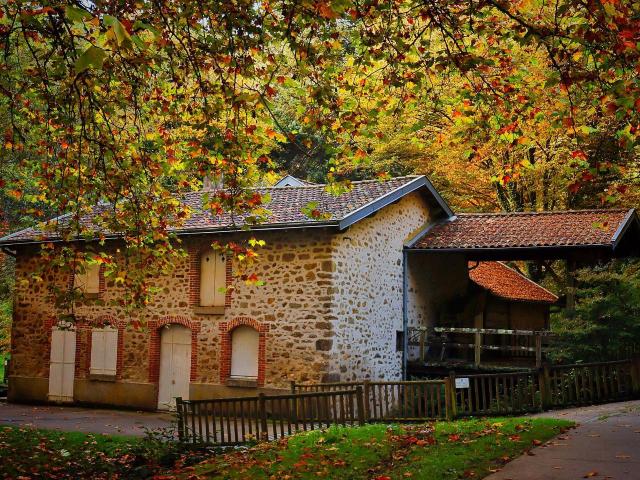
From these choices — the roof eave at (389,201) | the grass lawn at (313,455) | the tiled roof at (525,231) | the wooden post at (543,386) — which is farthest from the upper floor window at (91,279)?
the wooden post at (543,386)

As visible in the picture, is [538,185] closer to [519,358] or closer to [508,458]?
[519,358]

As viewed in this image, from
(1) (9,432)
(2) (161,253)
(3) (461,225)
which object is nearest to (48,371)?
(1) (9,432)

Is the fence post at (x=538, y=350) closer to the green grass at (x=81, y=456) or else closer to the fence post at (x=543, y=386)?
the fence post at (x=543, y=386)

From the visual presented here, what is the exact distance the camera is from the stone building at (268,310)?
16141mm

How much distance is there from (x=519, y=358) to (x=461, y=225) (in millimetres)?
4034

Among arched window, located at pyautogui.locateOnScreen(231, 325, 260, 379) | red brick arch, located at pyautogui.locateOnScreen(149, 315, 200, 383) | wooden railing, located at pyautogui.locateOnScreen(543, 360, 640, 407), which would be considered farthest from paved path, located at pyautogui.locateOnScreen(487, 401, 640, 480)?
red brick arch, located at pyautogui.locateOnScreen(149, 315, 200, 383)

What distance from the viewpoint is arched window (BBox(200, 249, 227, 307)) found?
57.3 ft

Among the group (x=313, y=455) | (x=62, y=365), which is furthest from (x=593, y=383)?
(x=62, y=365)

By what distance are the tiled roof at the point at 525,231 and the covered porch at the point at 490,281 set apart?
0.08ft

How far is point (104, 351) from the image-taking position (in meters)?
18.7

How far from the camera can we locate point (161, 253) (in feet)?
35.6

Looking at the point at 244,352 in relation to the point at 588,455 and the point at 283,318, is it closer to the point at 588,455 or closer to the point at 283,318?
the point at 283,318

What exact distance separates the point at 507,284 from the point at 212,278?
963 centimetres

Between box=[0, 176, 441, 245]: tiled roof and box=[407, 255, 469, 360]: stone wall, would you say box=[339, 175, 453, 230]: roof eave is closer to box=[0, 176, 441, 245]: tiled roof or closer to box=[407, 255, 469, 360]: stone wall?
box=[0, 176, 441, 245]: tiled roof
